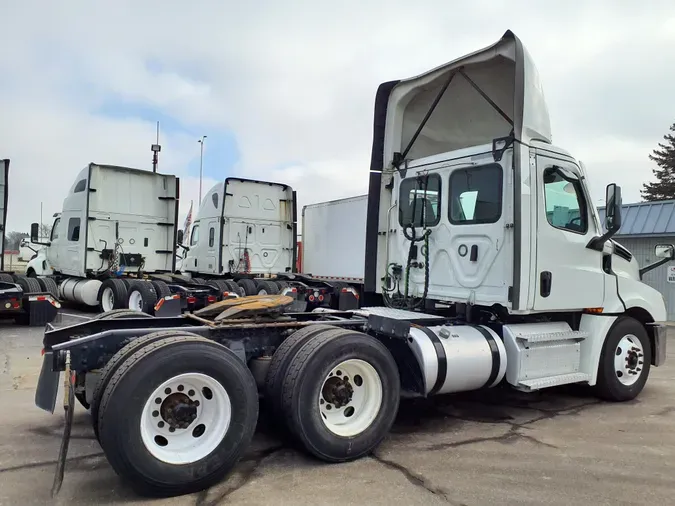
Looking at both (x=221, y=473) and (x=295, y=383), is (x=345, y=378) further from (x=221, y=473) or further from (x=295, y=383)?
(x=221, y=473)

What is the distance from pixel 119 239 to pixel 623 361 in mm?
12146

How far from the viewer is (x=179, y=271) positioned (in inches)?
643

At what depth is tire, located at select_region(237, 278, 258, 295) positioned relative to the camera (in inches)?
536

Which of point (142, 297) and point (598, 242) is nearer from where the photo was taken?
point (598, 242)

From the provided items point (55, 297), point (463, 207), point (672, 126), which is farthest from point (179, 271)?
point (672, 126)

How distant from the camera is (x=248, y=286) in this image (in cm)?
1373

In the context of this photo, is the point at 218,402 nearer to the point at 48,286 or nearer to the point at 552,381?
the point at 552,381

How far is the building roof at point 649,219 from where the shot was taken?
54.2 ft

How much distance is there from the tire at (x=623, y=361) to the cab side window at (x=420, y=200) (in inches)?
94.8

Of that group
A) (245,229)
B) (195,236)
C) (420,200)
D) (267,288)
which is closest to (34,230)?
(195,236)

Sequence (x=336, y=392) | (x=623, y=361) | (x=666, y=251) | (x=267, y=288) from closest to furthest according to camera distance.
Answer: (x=336, y=392), (x=623, y=361), (x=666, y=251), (x=267, y=288)

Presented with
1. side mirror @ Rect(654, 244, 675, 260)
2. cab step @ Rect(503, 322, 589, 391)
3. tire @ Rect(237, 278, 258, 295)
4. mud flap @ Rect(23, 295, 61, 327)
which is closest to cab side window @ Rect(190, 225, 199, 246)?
tire @ Rect(237, 278, 258, 295)

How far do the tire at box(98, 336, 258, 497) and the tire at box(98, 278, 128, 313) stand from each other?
986cm

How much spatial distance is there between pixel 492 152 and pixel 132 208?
1120 centimetres
